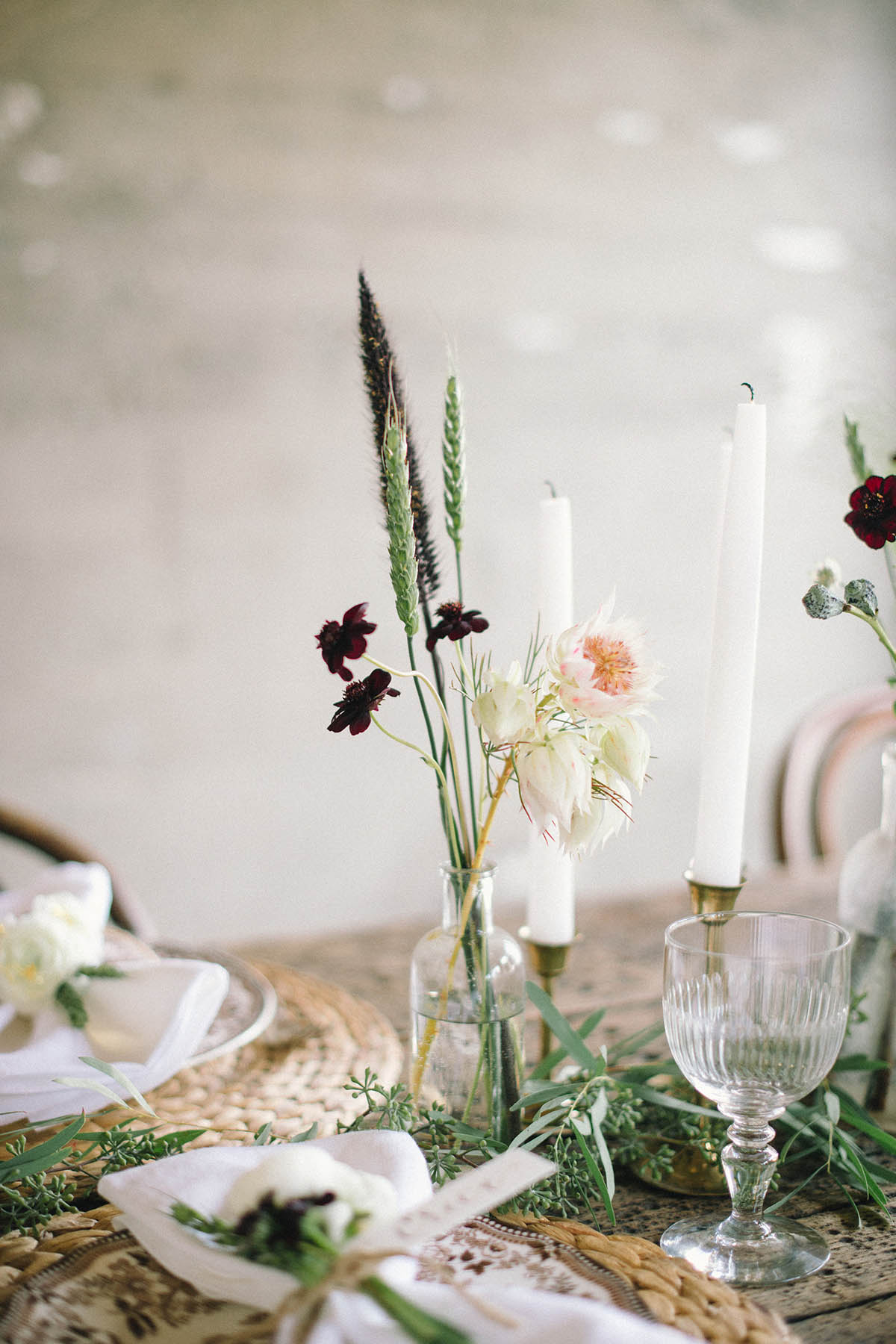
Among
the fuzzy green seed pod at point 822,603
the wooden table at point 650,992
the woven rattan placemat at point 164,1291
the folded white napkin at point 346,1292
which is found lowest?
the wooden table at point 650,992

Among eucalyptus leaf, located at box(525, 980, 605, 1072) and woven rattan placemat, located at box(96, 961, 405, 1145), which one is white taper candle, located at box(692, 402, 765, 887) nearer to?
eucalyptus leaf, located at box(525, 980, 605, 1072)

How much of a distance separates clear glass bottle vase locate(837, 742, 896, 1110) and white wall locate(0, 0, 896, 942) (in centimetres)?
133

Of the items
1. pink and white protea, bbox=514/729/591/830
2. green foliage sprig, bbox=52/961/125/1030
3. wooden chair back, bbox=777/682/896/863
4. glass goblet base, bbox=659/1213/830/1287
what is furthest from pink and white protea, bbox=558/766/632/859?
wooden chair back, bbox=777/682/896/863

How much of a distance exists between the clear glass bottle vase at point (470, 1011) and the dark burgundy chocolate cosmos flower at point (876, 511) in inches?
12.6

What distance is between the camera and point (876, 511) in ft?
2.23

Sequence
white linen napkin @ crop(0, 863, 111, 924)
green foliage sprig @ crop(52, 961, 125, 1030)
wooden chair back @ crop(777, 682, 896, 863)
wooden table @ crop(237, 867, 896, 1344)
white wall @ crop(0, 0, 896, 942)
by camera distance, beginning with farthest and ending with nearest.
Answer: white wall @ crop(0, 0, 896, 942) → wooden chair back @ crop(777, 682, 896, 863) → white linen napkin @ crop(0, 863, 111, 924) → green foliage sprig @ crop(52, 961, 125, 1030) → wooden table @ crop(237, 867, 896, 1344)

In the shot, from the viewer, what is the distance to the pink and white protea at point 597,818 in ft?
1.99

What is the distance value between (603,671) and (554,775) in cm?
6

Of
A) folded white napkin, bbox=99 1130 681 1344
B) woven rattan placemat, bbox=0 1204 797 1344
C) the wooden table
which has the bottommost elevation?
the wooden table

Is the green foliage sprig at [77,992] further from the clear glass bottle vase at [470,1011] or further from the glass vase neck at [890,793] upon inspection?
the glass vase neck at [890,793]

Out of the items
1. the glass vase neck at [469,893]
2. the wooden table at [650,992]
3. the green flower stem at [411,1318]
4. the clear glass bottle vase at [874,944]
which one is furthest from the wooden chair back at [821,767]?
the green flower stem at [411,1318]

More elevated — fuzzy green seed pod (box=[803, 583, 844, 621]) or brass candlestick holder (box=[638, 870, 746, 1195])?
fuzzy green seed pod (box=[803, 583, 844, 621])

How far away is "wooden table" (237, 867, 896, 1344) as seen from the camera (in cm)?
57

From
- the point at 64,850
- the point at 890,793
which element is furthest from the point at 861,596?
the point at 64,850
